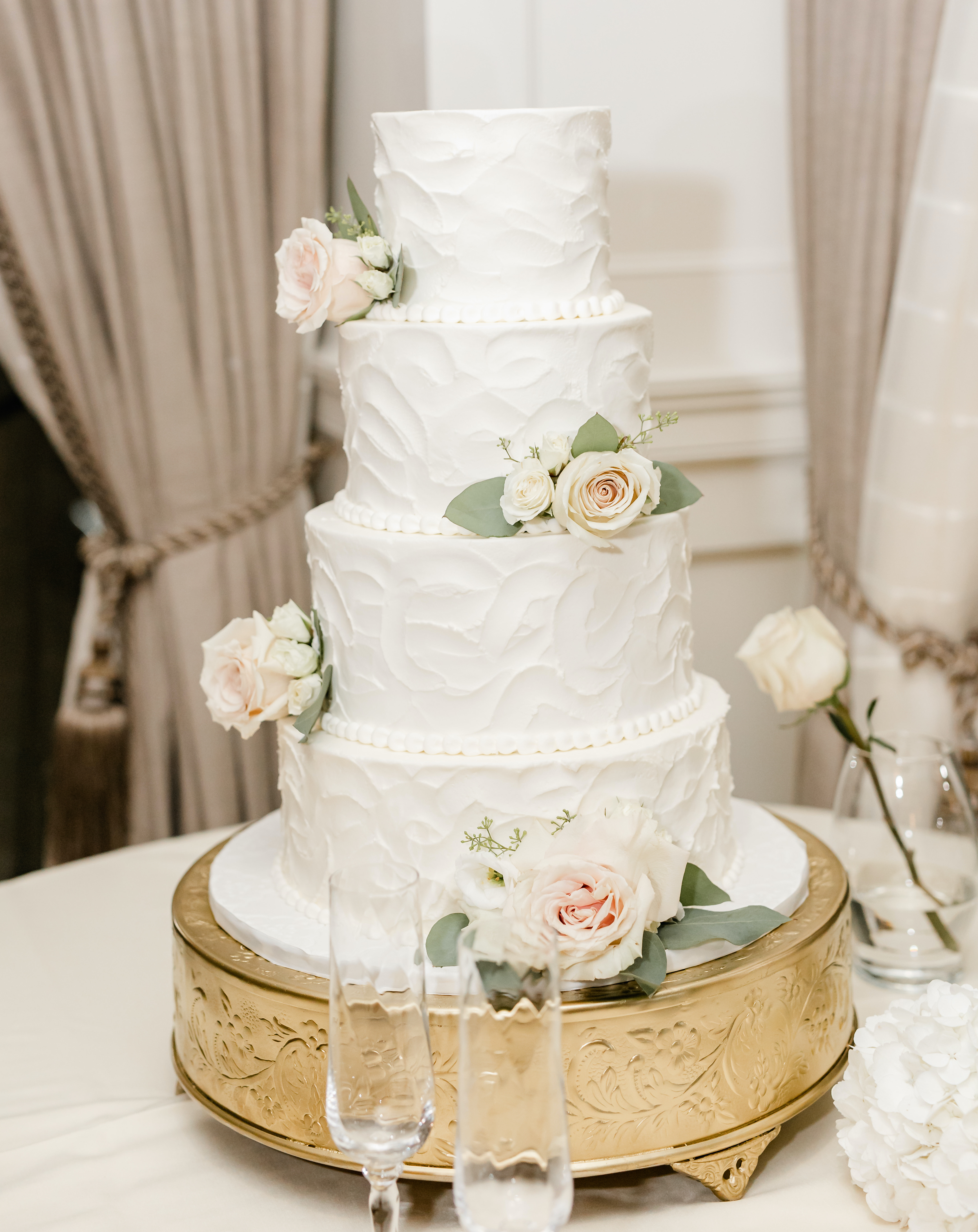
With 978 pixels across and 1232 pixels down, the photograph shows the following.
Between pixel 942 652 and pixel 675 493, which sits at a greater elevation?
pixel 675 493

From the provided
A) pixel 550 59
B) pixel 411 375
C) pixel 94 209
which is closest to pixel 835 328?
pixel 550 59

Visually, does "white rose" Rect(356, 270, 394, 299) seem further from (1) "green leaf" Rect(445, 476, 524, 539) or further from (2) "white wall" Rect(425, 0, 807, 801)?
(2) "white wall" Rect(425, 0, 807, 801)

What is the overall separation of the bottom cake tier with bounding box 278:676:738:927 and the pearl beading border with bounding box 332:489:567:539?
264 mm

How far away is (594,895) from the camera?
1443 millimetres

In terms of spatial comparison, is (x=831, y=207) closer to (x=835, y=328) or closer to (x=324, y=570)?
(x=835, y=328)

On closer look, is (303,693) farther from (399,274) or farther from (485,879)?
(399,274)

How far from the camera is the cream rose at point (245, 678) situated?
169 cm

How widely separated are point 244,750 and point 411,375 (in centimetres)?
160

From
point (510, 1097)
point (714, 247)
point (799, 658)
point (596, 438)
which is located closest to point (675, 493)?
point (596, 438)

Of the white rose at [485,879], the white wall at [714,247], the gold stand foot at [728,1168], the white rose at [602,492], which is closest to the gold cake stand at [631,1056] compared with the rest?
the gold stand foot at [728,1168]

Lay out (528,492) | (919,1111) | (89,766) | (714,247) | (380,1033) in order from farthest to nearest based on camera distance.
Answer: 1. (89,766)
2. (714,247)
3. (528,492)
4. (919,1111)
5. (380,1033)

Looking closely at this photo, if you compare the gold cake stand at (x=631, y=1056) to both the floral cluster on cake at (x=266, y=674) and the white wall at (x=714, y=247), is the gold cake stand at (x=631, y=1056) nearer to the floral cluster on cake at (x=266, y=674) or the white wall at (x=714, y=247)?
the floral cluster on cake at (x=266, y=674)

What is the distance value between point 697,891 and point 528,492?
520mm

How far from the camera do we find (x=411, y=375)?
1.65m
